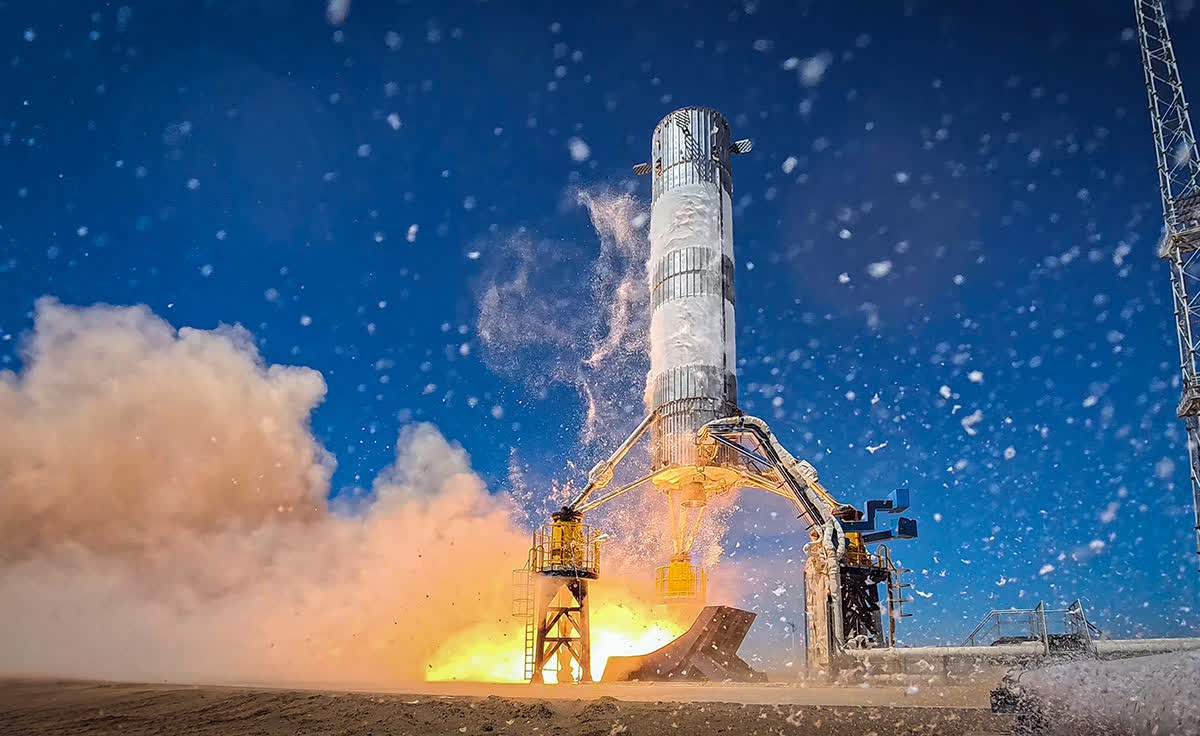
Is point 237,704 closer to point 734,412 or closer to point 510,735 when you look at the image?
point 510,735

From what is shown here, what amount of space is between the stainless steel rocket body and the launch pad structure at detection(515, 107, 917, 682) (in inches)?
1.9

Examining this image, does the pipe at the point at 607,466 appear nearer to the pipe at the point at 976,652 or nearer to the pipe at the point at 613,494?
the pipe at the point at 613,494

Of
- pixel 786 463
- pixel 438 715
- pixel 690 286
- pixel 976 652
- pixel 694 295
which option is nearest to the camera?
pixel 438 715

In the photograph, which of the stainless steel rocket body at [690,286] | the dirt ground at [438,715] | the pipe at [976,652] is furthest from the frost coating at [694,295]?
the dirt ground at [438,715]

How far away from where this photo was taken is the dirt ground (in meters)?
11.8

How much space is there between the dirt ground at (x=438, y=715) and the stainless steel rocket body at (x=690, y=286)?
45.5 ft

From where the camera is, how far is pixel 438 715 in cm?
1384

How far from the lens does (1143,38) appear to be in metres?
45.2

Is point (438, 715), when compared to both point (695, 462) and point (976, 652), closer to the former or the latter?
point (976, 652)

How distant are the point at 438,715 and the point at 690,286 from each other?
20782mm

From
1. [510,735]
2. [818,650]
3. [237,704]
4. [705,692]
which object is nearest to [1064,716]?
[510,735]

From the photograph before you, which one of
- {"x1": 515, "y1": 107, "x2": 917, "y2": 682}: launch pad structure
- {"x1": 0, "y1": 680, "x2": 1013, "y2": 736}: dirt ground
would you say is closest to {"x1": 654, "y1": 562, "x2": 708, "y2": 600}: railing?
{"x1": 515, "y1": 107, "x2": 917, "y2": 682}: launch pad structure

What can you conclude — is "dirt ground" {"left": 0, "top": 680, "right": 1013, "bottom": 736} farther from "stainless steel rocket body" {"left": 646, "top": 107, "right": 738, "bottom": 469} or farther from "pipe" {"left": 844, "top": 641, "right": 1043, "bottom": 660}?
"stainless steel rocket body" {"left": 646, "top": 107, "right": 738, "bottom": 469}

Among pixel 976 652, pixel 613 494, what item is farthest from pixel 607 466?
pixel 976 652
